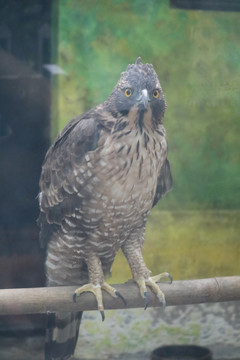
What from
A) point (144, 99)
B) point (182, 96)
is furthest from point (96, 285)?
point (182, 96)

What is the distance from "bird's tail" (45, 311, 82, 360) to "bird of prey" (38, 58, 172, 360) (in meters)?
0.01

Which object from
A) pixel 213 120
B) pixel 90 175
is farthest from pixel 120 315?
pixel 213 120

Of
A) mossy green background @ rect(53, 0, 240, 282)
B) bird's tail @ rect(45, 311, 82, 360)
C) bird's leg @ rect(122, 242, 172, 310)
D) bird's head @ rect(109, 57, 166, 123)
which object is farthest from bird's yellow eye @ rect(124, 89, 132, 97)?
bird's tail @ rect(45, 311, 82, 360)

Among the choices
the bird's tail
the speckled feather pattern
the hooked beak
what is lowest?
the bird's tail

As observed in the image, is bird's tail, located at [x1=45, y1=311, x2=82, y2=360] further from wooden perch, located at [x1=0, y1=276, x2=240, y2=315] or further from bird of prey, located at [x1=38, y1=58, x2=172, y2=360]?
wooden perch, located at [x1=0, y1=276, x2=240, y2=315]

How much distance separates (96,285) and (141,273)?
0.17 metres

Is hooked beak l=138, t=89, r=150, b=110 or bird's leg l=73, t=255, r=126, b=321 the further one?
bird's leg l=73, t=255, r=126, b=321

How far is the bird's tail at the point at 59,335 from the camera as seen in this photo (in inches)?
74.3

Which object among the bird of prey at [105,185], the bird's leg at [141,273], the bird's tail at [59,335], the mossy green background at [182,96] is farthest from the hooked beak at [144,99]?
the bird's tail at [59,335]

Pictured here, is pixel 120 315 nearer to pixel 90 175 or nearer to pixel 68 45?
pixel 90 175

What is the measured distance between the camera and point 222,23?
1.91 metres

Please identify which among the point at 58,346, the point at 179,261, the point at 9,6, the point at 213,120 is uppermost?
the point at 9,6

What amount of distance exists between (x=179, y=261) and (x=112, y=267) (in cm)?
26

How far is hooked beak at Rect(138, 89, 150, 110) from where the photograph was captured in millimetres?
1568
